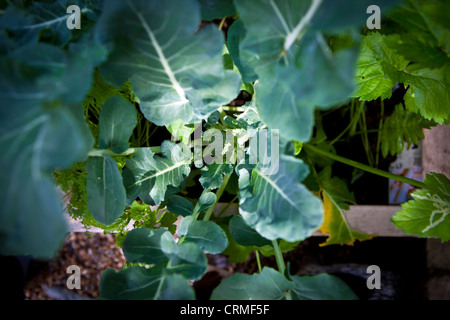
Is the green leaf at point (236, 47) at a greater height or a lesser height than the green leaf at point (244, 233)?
greater

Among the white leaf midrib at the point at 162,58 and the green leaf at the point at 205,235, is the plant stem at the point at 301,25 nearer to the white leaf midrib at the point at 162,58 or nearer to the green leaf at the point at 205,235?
the white leaf midrib at the point at 162,58

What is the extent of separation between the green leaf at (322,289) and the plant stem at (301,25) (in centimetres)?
44

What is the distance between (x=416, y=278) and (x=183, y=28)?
1279 mm

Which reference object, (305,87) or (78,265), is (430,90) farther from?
(78,265)

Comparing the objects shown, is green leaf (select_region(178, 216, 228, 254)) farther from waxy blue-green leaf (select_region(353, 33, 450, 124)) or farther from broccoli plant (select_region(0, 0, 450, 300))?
waxy blue-green leaf (select_region(353, 33, 450, 124))

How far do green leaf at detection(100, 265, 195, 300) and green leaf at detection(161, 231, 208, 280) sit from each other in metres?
0.02

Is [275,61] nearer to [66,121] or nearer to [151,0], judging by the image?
[151,0]

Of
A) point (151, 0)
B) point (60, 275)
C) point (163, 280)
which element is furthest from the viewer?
point (60, 275)

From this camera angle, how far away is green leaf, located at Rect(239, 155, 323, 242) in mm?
524

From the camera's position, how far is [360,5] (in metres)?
0.40

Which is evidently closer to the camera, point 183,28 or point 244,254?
point 183,28

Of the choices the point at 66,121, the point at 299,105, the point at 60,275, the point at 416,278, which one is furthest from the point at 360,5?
the point at 60,275

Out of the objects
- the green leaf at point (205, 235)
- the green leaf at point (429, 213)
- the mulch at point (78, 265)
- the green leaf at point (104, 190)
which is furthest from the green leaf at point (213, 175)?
the mulch at point (78, 265)

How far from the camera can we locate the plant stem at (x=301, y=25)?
0.46 meters
